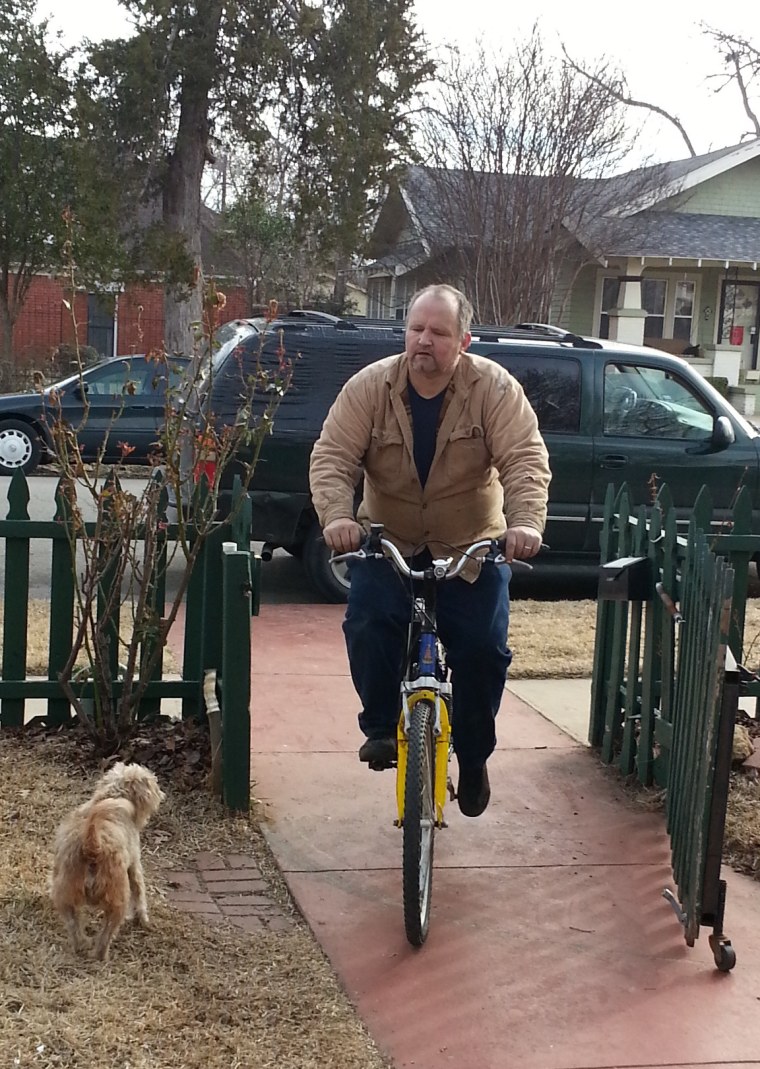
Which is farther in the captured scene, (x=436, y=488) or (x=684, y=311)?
(x=684, y=311)

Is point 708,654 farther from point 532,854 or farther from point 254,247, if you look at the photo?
point 254,247

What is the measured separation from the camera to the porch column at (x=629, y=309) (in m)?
27.6

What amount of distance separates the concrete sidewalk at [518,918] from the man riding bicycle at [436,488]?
469 mm

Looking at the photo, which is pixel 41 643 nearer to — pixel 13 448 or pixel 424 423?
pixel 424 423

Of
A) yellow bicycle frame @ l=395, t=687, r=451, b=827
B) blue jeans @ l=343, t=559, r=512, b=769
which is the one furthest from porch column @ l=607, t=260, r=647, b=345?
yellow bicycle frame @ l=395, t=687, r=451, b=827

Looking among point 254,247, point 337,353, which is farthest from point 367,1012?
point 254,247

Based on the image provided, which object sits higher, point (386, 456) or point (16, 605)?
point (386, 456)

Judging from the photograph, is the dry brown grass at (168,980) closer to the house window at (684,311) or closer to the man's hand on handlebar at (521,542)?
the man's hand on handlebar at (521,542)

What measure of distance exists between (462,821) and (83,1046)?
217cm

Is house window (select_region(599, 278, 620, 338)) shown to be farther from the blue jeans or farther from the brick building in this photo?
the blue jeans

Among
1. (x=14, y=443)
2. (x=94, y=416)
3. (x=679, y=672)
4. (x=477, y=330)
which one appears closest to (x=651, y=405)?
(x=477, y=330)

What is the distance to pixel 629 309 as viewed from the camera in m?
27.7

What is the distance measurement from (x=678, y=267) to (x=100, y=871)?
27.2m

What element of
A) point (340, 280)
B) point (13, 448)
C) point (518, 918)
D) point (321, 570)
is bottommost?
point (518, 918)
